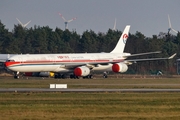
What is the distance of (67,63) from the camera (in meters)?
90.0

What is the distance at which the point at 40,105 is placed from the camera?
1516 inches

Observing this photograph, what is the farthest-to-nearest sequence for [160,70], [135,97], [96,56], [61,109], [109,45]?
[109,45] → [160,70] → [96,56] → [135,97] → [61,109]

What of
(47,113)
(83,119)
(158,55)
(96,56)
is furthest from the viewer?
(158,55)

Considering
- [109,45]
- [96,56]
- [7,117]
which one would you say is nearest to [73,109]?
[7,117]

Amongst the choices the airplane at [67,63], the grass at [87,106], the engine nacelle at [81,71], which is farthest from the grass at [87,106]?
the engine nacelle at [81,71]

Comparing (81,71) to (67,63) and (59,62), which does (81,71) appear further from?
(59,62)

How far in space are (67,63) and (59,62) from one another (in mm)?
1759

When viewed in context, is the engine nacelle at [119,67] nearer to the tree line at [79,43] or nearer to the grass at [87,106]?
the tree line at [79,43]

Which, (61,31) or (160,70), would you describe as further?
(61,31)

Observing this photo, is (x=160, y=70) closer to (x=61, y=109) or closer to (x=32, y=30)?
(x=32, y=30)

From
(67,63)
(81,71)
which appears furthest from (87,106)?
(67,63)

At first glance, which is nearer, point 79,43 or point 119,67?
point 119,67

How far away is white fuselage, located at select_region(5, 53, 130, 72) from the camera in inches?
3342

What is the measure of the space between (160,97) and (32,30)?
11205cm
